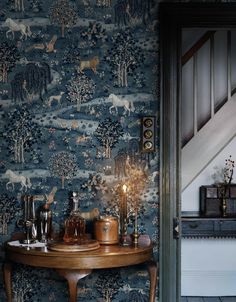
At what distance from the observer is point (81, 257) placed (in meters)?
3.52

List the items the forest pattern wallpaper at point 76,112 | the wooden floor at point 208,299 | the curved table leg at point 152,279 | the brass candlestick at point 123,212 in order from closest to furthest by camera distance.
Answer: the curved table leg at point 152,279 → the brass candlestick at point 123,212 → the forest pattern wallpaper at point 76,112 → the wooden floor at point 208,299

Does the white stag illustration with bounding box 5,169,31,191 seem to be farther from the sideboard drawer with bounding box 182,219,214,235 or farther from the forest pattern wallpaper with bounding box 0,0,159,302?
the sideboard drawer with bounding box 182,219,214,235

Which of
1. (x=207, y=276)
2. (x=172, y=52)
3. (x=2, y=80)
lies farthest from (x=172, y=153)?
(x=207, y=276)

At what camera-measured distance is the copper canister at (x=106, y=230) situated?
3852 mm

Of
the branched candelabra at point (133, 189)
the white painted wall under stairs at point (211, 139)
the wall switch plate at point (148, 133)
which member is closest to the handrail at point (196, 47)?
the white painted wall under stairs at point (211, 139)

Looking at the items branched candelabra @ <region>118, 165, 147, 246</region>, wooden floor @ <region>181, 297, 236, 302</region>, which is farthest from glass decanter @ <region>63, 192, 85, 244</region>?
wooden floor @ <region>181, 297, 236, 302</region>

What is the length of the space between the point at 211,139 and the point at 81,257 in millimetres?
2641

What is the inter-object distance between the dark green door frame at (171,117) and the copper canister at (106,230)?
390 mm

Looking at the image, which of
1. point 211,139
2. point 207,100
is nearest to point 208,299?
point 211,139

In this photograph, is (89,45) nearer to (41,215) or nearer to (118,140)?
(118,140)

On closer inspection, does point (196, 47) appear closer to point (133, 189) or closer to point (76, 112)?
point (76, 112)

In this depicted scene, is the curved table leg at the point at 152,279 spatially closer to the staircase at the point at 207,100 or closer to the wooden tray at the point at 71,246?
the wooden tray at the point at 71,246

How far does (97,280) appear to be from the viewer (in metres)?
4.09

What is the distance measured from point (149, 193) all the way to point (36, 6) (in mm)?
1614
